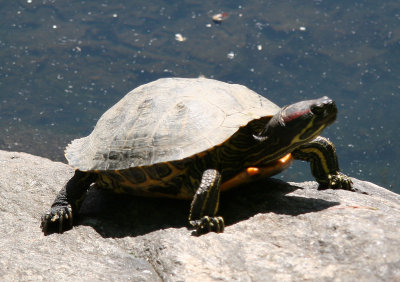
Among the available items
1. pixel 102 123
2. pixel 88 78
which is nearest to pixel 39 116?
pixel 88 78

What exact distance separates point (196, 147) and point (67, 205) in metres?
1.22

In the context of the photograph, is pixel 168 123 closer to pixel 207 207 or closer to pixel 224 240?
pixel 207 207

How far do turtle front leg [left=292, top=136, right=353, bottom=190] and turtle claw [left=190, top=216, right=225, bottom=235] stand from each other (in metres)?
0.98

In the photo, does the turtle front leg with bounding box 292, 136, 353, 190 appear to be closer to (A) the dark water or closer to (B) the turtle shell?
(B) the turtle shell

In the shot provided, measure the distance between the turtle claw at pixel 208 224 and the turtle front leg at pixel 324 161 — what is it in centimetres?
98

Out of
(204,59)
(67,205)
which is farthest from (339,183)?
(204,59)

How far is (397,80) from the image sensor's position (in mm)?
12055

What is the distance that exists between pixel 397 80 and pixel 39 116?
862 cm

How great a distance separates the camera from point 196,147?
10.8ft

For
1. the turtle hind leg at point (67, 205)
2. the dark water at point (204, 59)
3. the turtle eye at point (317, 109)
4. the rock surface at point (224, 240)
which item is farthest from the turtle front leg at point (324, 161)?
the dark water at point (204, 59)

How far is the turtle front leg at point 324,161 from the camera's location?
381cm

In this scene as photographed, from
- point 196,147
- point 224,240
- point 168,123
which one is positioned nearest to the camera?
point 224,240

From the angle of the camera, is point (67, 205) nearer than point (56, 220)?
No

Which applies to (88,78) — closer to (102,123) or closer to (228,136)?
(102,123)
